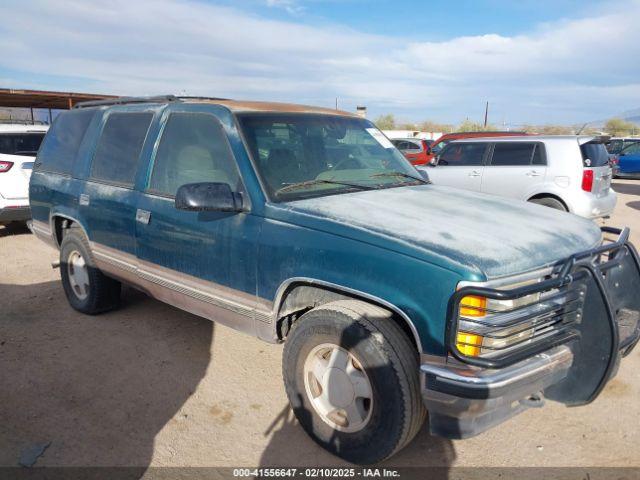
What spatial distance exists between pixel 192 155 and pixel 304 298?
1.41m

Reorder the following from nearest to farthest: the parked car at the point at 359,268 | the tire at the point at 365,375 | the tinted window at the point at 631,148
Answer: the parked car at the point at 359,268 → the tire at the point at 365,375 → the tinted window at the point at 631,148

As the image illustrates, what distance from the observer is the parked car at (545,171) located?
793 cm

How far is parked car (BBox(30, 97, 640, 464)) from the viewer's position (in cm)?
229

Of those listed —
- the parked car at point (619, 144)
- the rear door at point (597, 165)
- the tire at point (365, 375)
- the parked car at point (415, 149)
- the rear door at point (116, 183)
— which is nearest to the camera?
the tire at point (365, 375)

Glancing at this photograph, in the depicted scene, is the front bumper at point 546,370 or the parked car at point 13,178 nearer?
the front bumper at point 546,370

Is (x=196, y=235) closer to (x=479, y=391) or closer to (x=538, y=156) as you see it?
(x=479, y=391)

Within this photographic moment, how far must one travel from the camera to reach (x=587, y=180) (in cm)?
785

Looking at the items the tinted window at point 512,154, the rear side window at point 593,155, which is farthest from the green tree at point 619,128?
the tinted window at point 512,154

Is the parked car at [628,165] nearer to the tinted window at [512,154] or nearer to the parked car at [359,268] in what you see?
the tinted window at [512,154]

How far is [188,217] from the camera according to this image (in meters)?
3.37

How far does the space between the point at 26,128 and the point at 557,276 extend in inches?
337

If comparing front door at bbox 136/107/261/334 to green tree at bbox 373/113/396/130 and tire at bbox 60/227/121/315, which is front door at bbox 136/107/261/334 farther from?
green tree at bbox 373/113/396/130

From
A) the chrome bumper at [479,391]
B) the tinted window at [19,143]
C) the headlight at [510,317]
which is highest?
the tinted window at [19,143]

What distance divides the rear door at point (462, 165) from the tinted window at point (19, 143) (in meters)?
7.04
